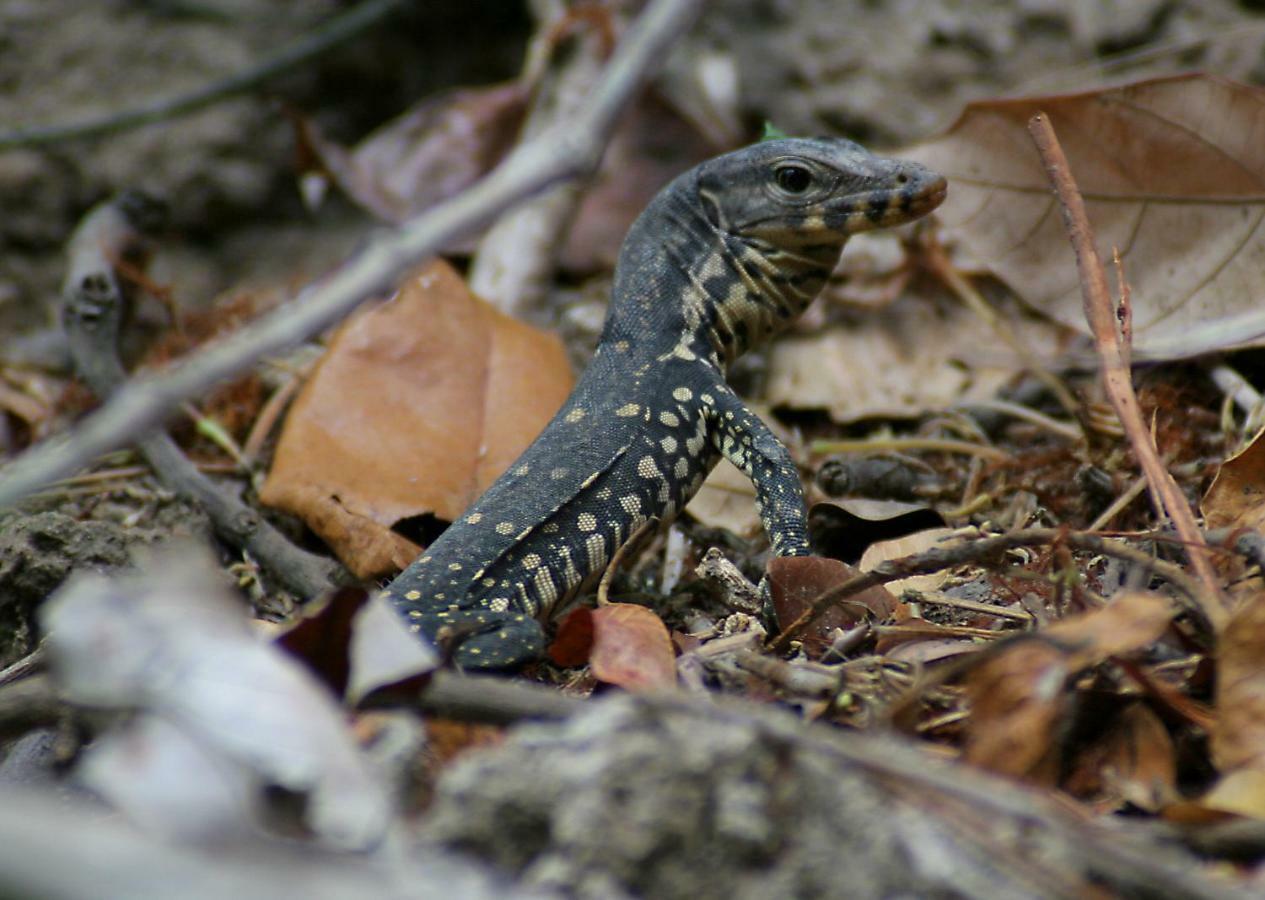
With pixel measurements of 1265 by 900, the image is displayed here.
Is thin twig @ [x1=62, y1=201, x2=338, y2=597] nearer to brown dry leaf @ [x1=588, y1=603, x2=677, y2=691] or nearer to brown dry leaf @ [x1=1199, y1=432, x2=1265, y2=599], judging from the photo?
brown dry leaf @ [x1=588, y1=603, x2=677, y2=691]

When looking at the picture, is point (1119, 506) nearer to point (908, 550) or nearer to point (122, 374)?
point (908, 550)

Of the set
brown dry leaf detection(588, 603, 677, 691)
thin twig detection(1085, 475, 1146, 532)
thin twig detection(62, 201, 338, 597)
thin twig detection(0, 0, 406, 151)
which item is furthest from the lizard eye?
thin twig detection(0, 0, 406, 151)

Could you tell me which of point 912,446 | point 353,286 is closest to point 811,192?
point 912,446

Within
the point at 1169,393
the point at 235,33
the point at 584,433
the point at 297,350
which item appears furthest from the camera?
the point at 235,33

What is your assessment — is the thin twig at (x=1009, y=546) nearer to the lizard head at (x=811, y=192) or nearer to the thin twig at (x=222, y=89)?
the lizard head at (x=811, y=192)

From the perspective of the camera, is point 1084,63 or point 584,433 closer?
point 584,433

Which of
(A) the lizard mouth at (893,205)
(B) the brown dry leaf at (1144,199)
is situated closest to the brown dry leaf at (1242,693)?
(B) the brown dry leaf at (1144,199)

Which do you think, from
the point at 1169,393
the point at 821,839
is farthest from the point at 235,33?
the point at 821,839

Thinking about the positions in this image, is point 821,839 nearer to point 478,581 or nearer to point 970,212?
point 478,581
